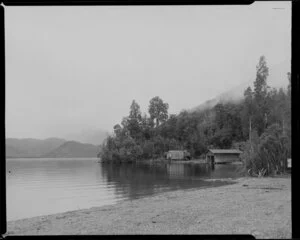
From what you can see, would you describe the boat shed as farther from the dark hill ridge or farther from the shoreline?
the shoreline

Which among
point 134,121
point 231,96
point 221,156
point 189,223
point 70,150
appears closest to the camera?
point 189,223

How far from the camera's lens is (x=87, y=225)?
404 centimetres

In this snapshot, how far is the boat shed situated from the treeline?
0.37 metres

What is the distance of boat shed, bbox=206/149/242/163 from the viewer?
18.3 metres

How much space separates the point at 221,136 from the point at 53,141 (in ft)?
30.4

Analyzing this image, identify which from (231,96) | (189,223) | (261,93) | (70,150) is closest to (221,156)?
(231,96)

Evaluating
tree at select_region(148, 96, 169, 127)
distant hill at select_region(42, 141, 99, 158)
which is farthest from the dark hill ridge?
tree at select_region(148, 96, 169, 127)

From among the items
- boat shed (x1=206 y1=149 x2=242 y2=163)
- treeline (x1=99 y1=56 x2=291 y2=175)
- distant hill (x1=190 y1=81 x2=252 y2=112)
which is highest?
distant hill (x1=190 y1=81 x2=252 y2=112)

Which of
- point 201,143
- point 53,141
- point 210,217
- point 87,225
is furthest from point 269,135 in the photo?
point 53,141

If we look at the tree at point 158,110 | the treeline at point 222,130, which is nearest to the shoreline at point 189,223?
the treeline at point 222,130

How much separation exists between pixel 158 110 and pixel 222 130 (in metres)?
3.85

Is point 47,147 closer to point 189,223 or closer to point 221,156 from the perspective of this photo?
point 221,156

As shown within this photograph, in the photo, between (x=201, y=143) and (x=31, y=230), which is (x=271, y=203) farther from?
(x=201, y=143)

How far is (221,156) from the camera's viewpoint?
765 inches
